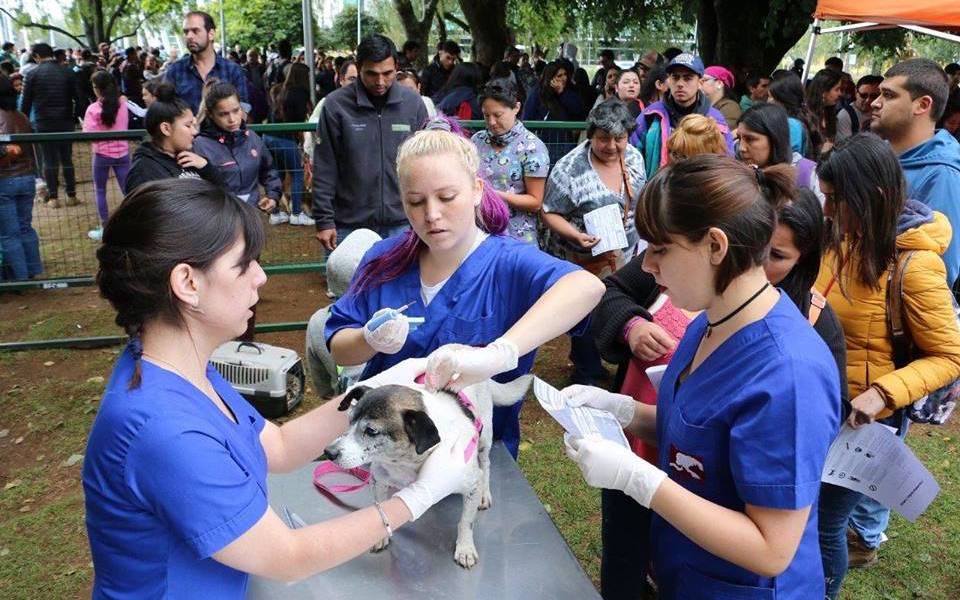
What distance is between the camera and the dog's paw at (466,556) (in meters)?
1.90

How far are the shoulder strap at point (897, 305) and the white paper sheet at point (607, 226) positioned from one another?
2.30m

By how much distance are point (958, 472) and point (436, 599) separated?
421 centimetres

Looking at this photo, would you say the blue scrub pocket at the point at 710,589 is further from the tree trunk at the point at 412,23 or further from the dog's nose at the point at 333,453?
the tree trunk at the point at 412,23

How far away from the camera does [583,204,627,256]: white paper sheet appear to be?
16.0ft

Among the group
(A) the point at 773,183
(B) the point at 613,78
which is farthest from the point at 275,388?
(B) the point at 613,78

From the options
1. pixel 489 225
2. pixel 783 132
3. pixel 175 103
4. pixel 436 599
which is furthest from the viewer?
pixel 175 103

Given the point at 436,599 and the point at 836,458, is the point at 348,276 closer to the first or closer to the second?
the point at 436,599

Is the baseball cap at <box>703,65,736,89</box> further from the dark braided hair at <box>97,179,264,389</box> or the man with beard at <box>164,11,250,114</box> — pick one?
the dark braided hair at <box>97,179,264,389</box>

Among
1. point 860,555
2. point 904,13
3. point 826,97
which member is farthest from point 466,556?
point 826,97

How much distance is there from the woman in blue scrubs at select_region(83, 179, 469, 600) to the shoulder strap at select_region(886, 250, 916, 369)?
84.6 inches

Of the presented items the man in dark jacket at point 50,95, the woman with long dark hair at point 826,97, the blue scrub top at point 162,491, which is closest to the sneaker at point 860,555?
the blue scrub top at point 162,491

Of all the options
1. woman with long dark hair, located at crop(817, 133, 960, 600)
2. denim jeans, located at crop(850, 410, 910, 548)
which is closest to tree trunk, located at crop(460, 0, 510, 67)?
denim jeans, located at crop(850, 410, 910, 548)

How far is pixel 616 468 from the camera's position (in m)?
1.68

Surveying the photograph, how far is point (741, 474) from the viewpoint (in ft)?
5.00
